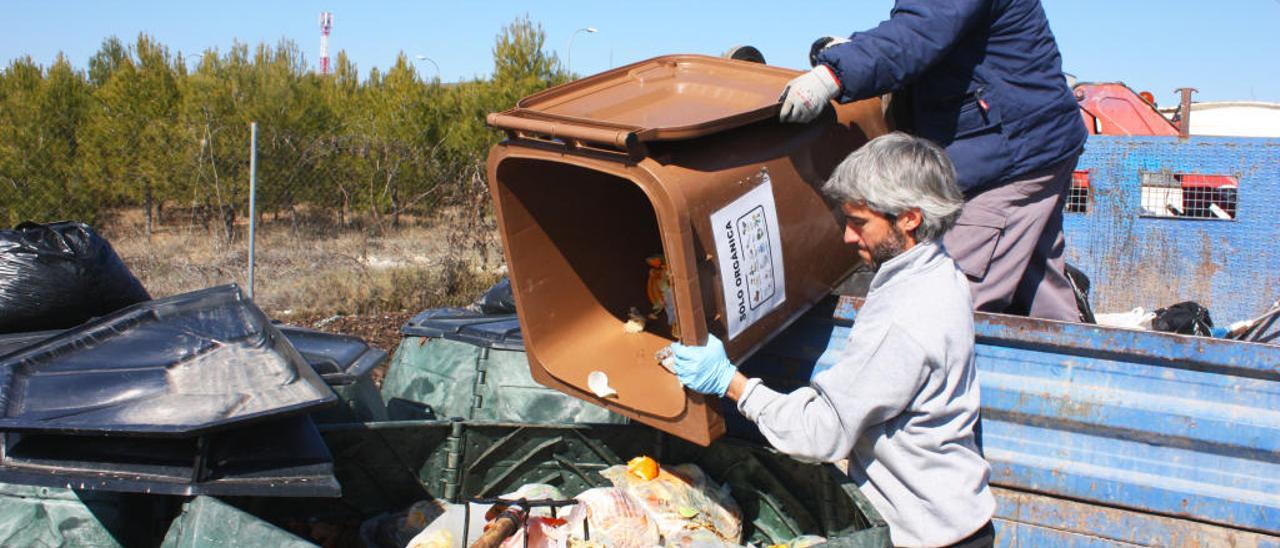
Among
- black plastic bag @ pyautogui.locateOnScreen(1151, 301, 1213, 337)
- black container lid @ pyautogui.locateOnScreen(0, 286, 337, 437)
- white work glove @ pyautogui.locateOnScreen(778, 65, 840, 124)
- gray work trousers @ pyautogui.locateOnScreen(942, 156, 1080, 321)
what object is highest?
white work glove @ pyautogui.locateOnScreen(778, 65, 840, 124)

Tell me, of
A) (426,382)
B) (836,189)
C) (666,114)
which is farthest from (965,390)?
(426,382)

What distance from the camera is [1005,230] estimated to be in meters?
2.93

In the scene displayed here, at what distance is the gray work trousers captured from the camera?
9.40 ft

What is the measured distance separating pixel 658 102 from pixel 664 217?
1.84 feet

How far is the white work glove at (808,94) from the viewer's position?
7.86ft

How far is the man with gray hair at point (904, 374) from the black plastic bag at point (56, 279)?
266cm

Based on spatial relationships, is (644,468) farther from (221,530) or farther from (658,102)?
(221,530)

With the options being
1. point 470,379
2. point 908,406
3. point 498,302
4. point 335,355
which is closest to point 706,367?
point 908,406

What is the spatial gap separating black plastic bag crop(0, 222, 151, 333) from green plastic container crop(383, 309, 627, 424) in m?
1.10

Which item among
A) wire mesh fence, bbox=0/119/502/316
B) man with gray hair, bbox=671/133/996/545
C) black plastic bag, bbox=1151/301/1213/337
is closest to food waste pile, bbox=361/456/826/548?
man with gray hair, bbox=671/133/996/545

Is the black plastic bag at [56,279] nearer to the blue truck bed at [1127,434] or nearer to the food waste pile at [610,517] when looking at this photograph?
the food waste pile at [610,517]

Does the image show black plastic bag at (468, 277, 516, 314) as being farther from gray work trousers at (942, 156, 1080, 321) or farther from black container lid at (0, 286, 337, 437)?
gray work trousers at (942, 156, 1080, 321)

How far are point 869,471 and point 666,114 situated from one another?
960mm

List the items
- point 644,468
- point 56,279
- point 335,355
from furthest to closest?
point 56,279 < point 335,355 < point 644,468
